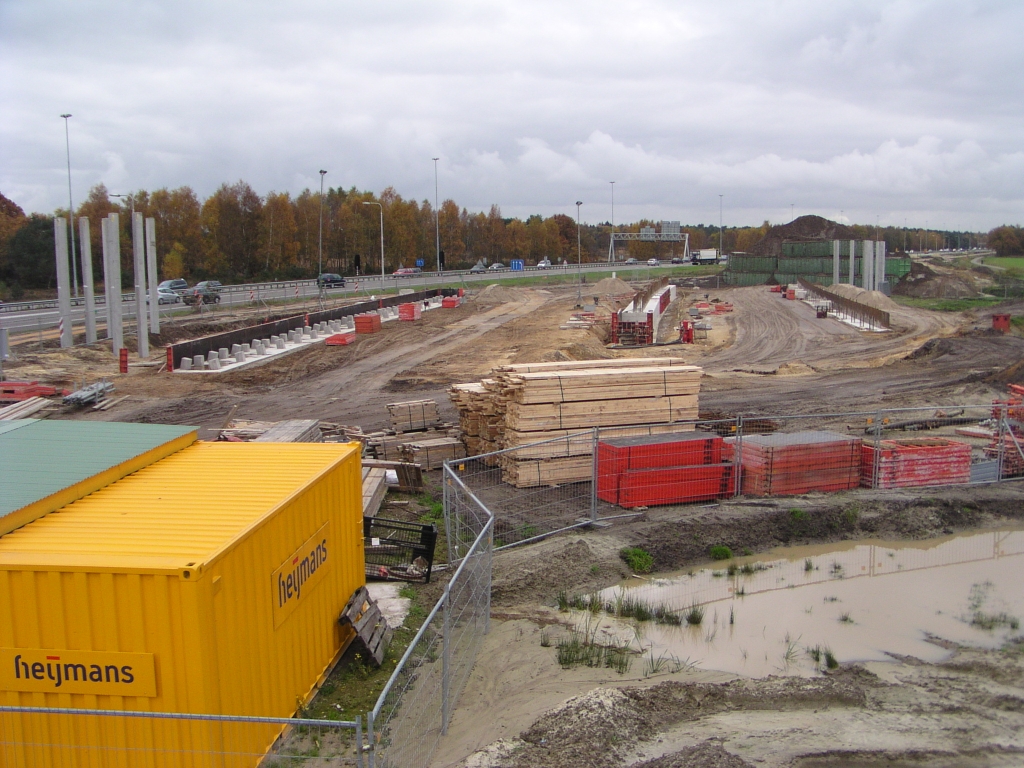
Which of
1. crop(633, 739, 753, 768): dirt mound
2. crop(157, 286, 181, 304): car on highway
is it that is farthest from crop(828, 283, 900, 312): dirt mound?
crop(633, 739, 753, 768): dirt mound

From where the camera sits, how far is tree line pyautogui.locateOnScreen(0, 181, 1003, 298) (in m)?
67.0

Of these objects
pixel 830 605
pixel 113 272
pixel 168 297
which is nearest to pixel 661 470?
pixel 830 605

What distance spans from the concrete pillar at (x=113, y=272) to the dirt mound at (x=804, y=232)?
87.1 m

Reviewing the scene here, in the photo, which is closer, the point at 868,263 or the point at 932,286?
the point at 868,263

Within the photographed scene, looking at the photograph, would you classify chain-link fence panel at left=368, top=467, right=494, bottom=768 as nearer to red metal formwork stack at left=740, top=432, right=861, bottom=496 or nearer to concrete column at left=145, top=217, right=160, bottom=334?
red metal formwork stack at left=740, top=432, right=861, bottom=496

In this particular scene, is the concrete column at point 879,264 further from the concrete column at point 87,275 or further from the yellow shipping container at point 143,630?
the yellow shipping container at point 143,630

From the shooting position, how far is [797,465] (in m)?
15.7

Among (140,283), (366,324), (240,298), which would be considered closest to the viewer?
(140,283)

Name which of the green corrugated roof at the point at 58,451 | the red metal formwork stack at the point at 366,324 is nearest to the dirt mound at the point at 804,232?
the red metal formwork stack at the point at 366,324

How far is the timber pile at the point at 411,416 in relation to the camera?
19.8m

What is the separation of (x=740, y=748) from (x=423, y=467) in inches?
436

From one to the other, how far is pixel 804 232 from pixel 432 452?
105446 mm

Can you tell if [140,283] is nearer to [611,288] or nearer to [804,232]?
[611,288]

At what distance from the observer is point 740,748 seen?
7.44 meters
